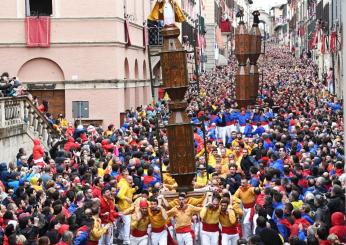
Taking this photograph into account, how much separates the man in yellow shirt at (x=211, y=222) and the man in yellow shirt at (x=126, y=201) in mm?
2331

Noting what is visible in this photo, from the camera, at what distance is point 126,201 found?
19078mm

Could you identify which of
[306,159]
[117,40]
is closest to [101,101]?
[117,40]

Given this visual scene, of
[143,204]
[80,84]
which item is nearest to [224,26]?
[80,84]

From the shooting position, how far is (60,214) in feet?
50.9

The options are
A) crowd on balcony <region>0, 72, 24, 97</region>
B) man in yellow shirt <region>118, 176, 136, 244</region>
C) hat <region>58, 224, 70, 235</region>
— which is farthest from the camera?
crowd on balcony <region>0, 72, 24, 97</region>

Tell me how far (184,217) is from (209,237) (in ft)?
1.92

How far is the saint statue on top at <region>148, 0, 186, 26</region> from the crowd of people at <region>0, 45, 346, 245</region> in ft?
6.20

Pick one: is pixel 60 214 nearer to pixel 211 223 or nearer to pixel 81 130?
pixel 211 223

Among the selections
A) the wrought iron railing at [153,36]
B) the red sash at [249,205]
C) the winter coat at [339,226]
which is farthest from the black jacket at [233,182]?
the wrought iron railing at [153,36]

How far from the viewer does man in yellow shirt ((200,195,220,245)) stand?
16.6m

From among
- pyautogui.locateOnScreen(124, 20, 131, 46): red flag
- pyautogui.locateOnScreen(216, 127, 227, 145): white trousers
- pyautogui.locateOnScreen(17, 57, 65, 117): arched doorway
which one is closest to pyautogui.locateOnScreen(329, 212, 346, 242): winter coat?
pyautogui.locateOnScreen(216, 127, 227, 145): white trousers

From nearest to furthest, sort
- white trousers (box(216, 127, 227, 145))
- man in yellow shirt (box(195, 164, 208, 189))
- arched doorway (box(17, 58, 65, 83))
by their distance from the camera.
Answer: man in yellow shirt (box(195, 164, 208, 189)), white trousers (box(216, 127, 227, 145)), arched doorway (box(17, 58, 65, 83))

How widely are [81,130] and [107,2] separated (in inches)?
388

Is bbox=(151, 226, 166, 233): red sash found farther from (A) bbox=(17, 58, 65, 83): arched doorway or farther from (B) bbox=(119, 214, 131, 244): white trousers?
(A) bbox=(17, 58, 65, 83): arched doorway
